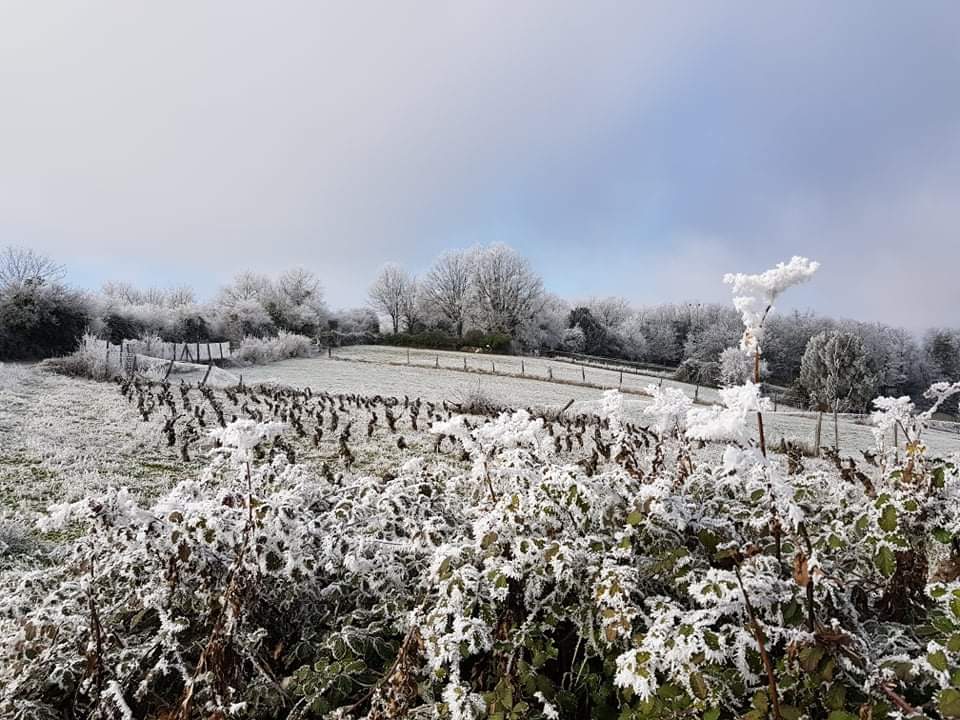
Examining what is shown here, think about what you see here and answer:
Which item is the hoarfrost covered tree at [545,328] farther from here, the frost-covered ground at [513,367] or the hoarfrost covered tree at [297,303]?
the hoarfrost covered tree at [297,303]

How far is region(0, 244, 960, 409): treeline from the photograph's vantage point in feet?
109

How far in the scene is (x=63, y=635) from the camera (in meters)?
2.36

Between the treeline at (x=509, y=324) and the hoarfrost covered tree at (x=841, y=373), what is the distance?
9cm

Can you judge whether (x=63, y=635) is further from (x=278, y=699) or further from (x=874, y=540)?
(x=874, y=540)

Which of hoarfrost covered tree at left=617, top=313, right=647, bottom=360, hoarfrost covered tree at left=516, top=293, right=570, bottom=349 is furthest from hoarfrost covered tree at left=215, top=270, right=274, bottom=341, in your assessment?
hoarfrost covered tree at left=617, top=313, right=647, bottom=360

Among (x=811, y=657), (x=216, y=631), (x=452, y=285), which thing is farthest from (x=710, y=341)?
(x=216, y=631)

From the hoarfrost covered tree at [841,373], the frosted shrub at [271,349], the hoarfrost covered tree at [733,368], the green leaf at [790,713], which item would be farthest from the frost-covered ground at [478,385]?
the green leaf at [790,713]

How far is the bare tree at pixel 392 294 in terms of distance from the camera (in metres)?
59.9

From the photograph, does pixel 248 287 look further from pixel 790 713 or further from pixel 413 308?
pixel 790 713

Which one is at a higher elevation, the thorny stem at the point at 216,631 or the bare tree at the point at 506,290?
the bare tree at the point at 506,290

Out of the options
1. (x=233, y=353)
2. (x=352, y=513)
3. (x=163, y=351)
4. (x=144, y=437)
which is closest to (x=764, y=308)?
(x=352, y=513)

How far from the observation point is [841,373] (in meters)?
29.9

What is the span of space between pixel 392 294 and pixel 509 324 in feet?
53.4

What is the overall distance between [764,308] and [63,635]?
10.6 feet
